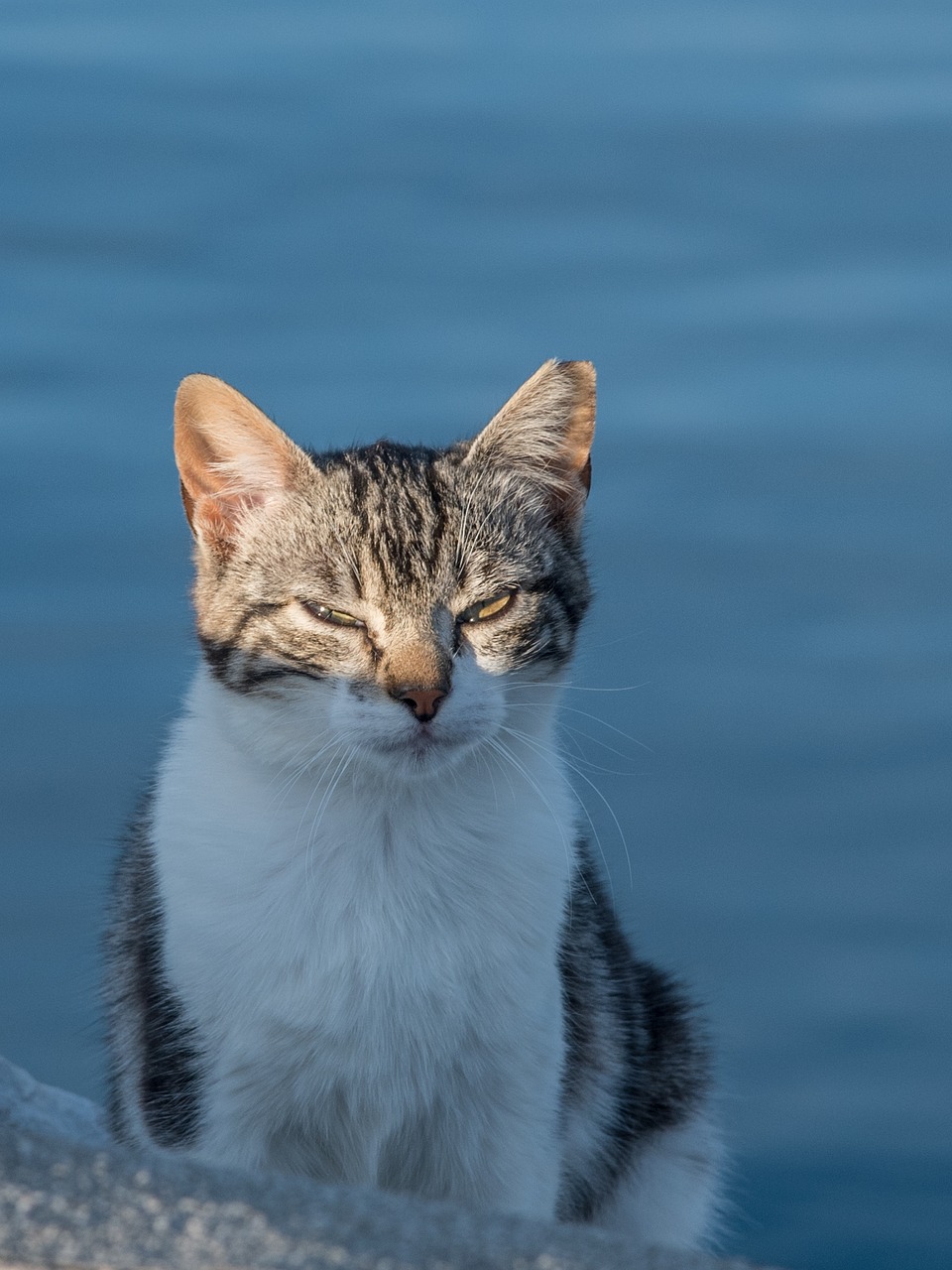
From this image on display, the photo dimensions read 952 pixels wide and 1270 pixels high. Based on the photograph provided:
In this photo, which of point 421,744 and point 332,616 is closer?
point 421,744

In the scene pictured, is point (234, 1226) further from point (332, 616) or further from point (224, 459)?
point (224, 459)

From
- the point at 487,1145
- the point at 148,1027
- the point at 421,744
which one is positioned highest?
the point at 421,744

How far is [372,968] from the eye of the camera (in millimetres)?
3455

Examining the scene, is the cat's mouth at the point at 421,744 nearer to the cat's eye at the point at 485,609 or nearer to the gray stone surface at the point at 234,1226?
the cat's eye at the point at 485,609

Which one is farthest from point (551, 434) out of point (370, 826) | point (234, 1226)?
point (234, 1226)

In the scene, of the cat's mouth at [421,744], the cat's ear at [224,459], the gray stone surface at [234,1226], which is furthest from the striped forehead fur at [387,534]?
the gray stone surface at [234,1226]

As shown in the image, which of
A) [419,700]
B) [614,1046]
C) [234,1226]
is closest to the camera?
[234,1226]

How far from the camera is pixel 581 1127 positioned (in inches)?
156

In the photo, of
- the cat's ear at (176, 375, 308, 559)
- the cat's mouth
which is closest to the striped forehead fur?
the cat's ear at (176, 375, 308, 559)

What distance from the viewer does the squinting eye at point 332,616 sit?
3.45 metres

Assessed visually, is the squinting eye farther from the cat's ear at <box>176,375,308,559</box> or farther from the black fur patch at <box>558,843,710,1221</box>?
the black fur patch at <box>558,843,710,1221</box>

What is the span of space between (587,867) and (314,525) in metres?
1.19

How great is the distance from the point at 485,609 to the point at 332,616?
1.07 feet

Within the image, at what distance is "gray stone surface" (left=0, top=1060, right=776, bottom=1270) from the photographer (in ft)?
6.14
